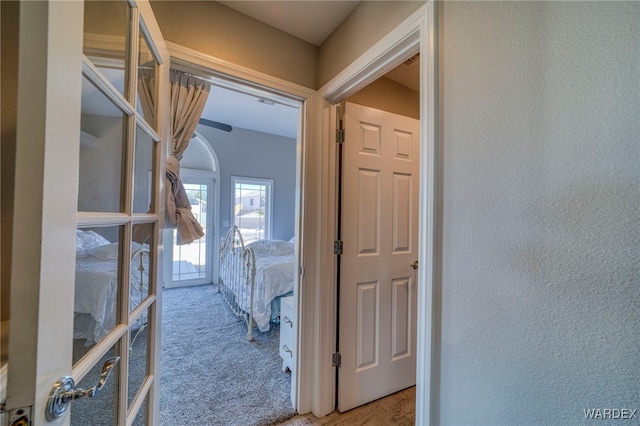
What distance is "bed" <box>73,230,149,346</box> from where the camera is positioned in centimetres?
60

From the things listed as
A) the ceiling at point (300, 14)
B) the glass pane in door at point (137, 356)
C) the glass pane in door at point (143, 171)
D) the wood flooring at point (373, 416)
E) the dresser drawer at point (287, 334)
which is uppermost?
the ceiling at point (300, 14)

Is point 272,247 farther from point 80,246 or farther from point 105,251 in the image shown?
point 80,246

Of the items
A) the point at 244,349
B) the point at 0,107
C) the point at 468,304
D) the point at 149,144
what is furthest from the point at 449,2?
the point at 244,349

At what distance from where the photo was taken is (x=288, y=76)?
157cm

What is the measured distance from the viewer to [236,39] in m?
1.42

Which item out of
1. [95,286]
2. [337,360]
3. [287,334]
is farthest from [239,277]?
[95,286]

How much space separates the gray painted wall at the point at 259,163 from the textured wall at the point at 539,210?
13.8 ft

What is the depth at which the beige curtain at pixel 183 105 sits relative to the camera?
142 cm

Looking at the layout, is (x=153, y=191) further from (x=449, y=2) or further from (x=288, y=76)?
(x=449, y=2)

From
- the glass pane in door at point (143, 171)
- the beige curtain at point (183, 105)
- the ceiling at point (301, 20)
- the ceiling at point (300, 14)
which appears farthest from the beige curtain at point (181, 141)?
the ceiling at point (300, 14)

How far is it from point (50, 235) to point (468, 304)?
1059 millimetres

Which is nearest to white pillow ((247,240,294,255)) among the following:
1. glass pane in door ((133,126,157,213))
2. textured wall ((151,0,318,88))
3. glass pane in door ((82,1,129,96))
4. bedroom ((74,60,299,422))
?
bedroom ((74,60,299,422))

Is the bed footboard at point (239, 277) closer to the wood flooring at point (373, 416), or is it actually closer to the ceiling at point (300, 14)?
the wood flooring at point (373, 416)

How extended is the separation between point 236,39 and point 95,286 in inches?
54.8
